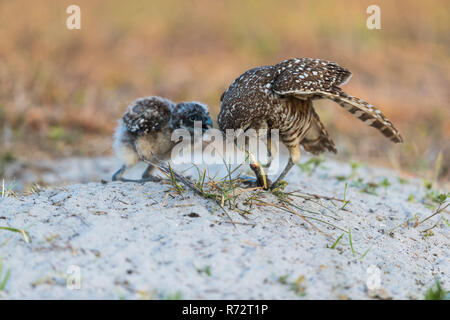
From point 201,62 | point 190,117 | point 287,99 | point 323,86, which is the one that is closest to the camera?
point 323,86

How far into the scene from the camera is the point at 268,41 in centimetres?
1257

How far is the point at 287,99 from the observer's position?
4.00m

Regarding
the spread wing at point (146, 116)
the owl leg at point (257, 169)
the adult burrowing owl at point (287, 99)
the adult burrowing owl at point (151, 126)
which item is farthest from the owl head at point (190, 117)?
the owl leg at point (257, 169)

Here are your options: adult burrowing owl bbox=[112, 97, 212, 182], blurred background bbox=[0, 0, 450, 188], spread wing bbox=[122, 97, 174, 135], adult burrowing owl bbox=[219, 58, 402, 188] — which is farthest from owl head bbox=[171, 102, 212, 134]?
blurred background bbox=[0, 0, 450, 188]

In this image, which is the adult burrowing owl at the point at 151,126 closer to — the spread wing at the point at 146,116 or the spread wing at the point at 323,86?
the spread wing at the point at 146,116

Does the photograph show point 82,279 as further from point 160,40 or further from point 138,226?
point 160,40

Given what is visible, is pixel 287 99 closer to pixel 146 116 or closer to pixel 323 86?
pixel 323 86

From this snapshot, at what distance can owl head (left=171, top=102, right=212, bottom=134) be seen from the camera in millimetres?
4559

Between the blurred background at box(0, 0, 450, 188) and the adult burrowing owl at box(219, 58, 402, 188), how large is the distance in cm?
283

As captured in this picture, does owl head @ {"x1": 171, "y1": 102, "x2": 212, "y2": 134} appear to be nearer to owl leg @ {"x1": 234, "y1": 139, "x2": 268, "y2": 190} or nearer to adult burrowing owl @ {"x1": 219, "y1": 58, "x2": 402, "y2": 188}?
adult burrowing owl @ {"x1": 219, "y1": 58, "x2": 402, "y2": 188}

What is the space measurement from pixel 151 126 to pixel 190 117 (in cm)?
40

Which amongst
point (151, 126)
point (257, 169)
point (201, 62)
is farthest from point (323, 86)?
point (201, 62)

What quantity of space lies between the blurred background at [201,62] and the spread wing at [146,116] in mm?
2448
